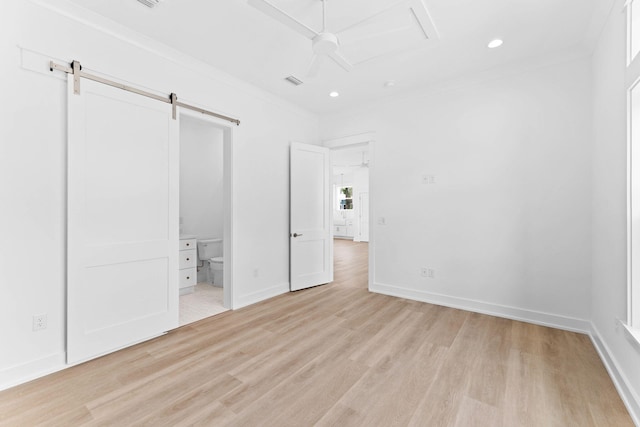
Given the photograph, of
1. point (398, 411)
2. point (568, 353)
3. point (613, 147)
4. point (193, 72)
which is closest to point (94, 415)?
point (398, 411)

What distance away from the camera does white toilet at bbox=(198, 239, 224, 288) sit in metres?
4.46

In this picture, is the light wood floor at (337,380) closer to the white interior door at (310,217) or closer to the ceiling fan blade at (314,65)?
the white interior door at (310,217)

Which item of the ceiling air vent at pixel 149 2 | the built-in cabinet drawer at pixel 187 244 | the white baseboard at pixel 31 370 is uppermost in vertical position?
the ceiling air vent at pixel 149 2

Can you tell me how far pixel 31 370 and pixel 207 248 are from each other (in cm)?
275

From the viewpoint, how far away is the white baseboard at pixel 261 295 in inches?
138

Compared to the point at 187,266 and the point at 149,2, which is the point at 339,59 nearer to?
the point at 149,2

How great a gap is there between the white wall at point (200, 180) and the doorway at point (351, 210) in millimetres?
2580

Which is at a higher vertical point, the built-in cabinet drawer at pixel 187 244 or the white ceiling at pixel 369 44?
the white ceiling at pixel 369 44

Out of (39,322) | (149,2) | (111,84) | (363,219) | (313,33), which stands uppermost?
(149,2)

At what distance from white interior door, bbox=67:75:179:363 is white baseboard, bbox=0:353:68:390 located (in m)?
0.09

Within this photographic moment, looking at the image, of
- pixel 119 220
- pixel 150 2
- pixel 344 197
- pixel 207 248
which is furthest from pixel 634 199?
pixel 344 197

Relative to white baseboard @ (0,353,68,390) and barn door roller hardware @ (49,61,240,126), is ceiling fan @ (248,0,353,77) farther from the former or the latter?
white baseboard @ (0,353,68,390)

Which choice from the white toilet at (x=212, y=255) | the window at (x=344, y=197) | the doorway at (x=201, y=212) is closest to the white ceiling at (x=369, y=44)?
the doorway at (x=201, y=212)

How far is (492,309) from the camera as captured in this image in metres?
3.24
